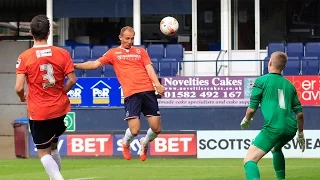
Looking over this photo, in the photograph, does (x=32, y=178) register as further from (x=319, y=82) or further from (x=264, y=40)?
(x=264, y=40)

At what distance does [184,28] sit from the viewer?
92.1 feet

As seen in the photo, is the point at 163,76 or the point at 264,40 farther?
the point at 264,40

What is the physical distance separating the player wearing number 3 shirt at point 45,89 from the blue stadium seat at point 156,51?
15778 millimetres

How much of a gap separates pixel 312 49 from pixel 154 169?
9955 millimetres

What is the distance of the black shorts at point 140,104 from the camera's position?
14.6 m

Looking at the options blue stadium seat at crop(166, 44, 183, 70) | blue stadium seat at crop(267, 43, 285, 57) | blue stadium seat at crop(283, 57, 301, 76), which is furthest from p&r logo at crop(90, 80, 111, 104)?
blue stadium seat at crop(283, 57, 301, 76)

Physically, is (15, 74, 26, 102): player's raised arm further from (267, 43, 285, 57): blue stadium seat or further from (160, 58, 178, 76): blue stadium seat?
(267, 43, 285, 57): blue stadium seat

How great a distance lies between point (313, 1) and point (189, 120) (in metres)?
6.24

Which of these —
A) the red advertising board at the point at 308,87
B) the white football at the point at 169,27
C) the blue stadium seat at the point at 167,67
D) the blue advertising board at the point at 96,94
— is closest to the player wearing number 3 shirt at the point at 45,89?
the white football at the point at 169,27

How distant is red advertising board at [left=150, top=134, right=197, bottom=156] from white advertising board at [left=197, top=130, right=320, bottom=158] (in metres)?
0.16

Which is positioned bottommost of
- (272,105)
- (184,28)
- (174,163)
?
(174,163)

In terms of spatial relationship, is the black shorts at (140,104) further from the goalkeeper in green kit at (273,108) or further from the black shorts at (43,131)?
the black shorts at (43,131)

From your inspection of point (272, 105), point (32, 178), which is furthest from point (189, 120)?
point (272, 105)

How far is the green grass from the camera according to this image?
1505cm
